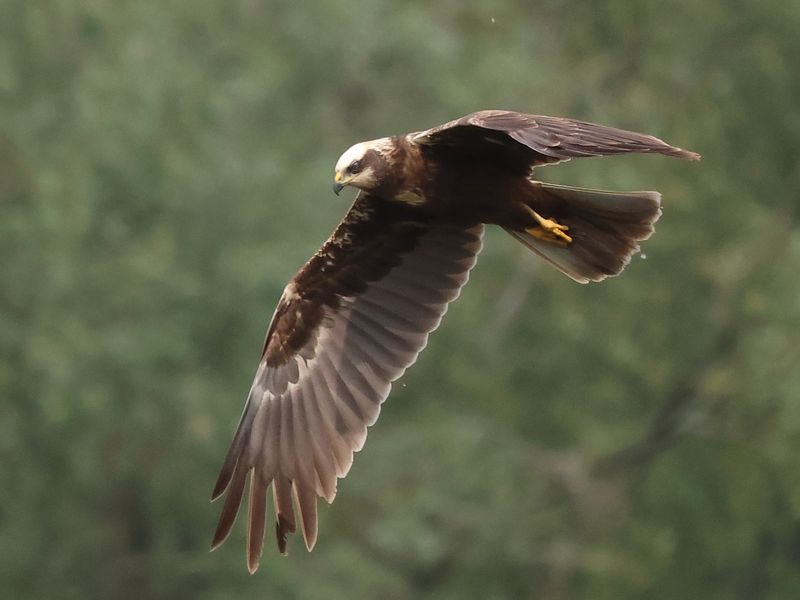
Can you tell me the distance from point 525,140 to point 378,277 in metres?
2.66

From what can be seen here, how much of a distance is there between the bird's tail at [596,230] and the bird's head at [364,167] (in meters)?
0.94

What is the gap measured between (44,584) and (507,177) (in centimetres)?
1336

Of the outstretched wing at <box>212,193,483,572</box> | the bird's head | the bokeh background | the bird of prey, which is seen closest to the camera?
the bird's head

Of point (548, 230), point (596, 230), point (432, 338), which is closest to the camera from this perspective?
point (548, 230)

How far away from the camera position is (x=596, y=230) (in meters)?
10.7

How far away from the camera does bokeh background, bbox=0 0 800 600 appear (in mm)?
A: 21766

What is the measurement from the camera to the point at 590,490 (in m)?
24.9

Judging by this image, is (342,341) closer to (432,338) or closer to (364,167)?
(364,167)

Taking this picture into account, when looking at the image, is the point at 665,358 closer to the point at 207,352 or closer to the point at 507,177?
the point at 207,352

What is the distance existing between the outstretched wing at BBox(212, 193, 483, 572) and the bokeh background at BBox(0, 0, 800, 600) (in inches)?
384

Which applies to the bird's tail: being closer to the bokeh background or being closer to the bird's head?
the bird's head

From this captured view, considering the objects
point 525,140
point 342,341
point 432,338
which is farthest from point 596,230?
point 432,338

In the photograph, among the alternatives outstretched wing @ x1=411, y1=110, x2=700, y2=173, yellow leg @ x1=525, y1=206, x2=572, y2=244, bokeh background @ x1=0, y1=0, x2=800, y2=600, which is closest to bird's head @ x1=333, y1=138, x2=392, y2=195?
outstretched wing @ x1=411, y1=110, x2=700, y2=173

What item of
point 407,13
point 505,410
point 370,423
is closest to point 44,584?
point 505,410
